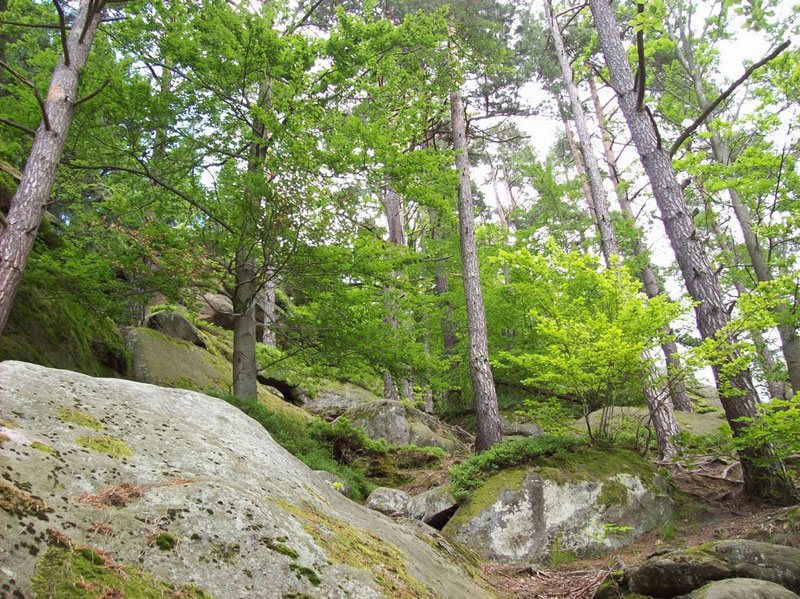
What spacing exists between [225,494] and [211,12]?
7.28m

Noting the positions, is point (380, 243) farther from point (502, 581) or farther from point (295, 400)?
point (295, 400)

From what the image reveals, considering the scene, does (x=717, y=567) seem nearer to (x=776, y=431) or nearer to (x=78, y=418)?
(x=776, y=431)

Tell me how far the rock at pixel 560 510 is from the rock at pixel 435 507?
0.91 feet

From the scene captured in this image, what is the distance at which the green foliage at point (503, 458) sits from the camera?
6594 millimetres

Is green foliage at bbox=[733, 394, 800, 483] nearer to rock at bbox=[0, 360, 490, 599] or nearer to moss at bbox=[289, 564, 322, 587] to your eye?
rock at bbox=[0, 360, 490, 599]

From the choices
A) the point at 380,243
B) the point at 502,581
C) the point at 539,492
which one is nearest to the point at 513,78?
the point at 380,243

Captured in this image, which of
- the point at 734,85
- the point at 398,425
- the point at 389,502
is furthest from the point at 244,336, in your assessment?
the point at 734,85

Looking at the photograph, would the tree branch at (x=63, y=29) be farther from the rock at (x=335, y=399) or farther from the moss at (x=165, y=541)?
the rock at (x=335, y=399)

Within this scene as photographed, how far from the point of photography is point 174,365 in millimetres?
9352

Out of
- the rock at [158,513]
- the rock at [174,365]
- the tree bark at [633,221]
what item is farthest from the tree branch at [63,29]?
the tree bark at [633,221]

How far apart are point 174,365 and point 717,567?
9204 millimetres

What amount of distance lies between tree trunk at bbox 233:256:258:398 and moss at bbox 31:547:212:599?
6.43 meters

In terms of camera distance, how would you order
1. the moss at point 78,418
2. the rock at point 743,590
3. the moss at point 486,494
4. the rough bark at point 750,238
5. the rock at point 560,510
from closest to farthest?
the moss at point 78,418
the rock at point 743,590
the rock at point 560,510
the moss at point 486,494
the rough bark at point 750,238

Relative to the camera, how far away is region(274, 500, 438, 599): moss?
2324mm
